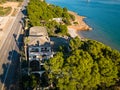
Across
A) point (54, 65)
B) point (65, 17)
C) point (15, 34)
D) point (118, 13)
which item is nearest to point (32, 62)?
point (54, 65)

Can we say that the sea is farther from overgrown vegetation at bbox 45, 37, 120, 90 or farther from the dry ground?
overgrown vegetation at bbox 45, 37, 120, 90

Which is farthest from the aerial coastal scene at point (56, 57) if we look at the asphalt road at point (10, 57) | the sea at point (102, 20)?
the sea at point (102, 20)

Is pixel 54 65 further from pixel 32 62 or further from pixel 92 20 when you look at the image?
pixel 92 20

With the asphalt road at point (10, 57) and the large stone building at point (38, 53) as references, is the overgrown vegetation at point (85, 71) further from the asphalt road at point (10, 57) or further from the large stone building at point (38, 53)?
the asphalt road at point (10, 57)

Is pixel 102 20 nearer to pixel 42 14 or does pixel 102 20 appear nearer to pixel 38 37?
pixel 42 14

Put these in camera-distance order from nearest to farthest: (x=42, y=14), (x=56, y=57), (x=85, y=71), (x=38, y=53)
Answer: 1. (x=85, y=71)
2. (x=56, y=57)
3. (x=38, y=53)
4. (x=42, y=14)

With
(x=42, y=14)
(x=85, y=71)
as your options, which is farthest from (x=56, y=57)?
(x=42, y=14)
